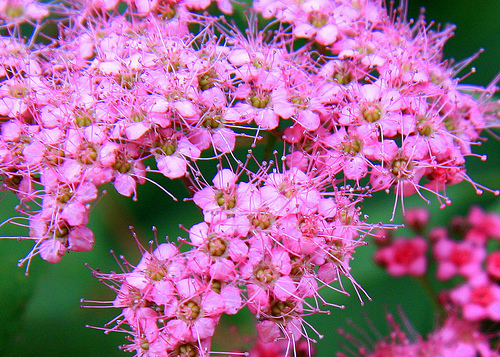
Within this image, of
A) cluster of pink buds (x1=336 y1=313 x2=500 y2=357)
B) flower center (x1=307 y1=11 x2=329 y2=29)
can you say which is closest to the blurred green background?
cluster of pink buds (x1=336 y1=313 x2=500 y2=357)

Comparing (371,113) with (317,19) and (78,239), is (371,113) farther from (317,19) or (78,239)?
(78,239)

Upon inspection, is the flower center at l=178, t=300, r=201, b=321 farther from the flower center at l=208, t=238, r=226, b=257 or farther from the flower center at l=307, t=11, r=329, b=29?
the flower center at l=307, t=11, r=329, b=29

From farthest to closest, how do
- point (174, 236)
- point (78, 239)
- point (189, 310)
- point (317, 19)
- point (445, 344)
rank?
point (174, 236) → point (445, 344) → point (317, 19) → point (78, 239) → point (189, 310)

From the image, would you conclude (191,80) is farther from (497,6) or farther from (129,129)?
(497,6)

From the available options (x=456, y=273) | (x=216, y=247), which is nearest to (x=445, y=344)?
(x=456, y=273)

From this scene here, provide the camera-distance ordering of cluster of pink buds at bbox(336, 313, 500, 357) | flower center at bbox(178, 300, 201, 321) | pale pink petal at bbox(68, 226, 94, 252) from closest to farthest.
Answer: flower center at bbox(178, 300, 201, 321) → pale pink petal at bbox(68, 226, 94, 252) → cluster of pink buds at bbox(336, 313, 500, 357)

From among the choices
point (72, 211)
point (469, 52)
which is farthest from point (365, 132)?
point (469, 52)

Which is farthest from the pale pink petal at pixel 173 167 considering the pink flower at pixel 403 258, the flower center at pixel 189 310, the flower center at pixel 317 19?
the pink flower at pixel 403 258
